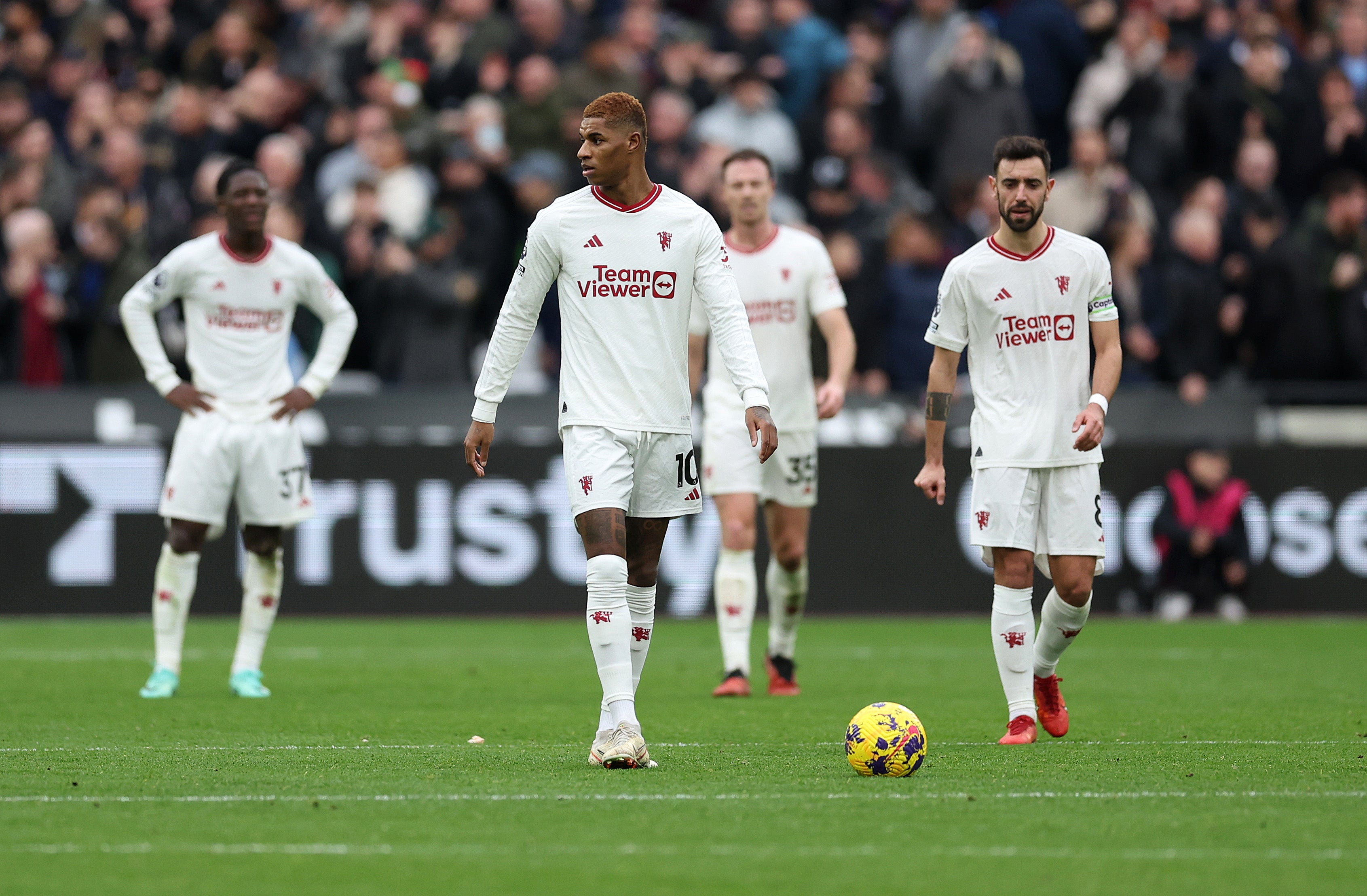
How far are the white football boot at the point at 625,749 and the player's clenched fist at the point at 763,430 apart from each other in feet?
3.76

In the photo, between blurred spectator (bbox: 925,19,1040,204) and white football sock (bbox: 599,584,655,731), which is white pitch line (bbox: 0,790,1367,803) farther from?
blurred spectator (bbox: 925,19,1040,204)

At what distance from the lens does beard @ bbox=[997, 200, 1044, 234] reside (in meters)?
8.42

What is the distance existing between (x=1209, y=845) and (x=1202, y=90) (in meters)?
14.3

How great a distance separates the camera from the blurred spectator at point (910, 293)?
16906mm

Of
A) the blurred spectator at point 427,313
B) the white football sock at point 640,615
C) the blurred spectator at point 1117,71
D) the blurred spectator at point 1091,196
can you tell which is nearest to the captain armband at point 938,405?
the white football sock at point 640,615

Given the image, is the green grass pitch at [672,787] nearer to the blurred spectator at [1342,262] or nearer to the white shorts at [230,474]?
the white shorts at [230,474]

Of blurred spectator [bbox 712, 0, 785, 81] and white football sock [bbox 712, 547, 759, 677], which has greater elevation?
blurred spectator [bbox 712, 0, 785, 81]

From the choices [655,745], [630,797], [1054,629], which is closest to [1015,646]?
[1054,629]

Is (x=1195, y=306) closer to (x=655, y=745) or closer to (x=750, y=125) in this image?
(x=750, y=125)

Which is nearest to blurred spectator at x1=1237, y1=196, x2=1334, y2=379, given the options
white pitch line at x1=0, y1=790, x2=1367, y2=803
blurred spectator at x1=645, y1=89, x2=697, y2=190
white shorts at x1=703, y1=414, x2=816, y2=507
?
blurred spectator at x1=645, y1=89, x2=697, y2=190

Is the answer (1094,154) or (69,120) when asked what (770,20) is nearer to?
(1094,154)

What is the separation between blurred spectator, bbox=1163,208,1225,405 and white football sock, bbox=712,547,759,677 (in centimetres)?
694

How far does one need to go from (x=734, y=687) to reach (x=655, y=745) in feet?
8.34

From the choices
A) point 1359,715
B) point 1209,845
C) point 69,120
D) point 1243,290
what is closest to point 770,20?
point 1243,290
